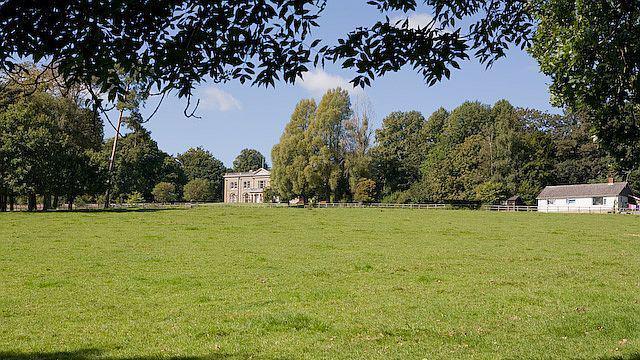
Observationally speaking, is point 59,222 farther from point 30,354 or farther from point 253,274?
point 30,354

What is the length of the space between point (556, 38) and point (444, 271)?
8.45m

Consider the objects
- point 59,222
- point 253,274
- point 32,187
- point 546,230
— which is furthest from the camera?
point 32,187

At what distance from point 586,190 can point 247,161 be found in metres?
119

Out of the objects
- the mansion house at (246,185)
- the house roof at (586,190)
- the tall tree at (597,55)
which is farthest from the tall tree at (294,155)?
the tall tree at (597,55)

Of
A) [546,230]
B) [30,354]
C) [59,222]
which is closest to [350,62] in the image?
[30,354]

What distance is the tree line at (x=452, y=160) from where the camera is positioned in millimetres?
82062

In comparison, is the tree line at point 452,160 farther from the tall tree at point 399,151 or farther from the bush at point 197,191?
the bush at point 197,191

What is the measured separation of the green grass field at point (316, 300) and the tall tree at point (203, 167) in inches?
5172

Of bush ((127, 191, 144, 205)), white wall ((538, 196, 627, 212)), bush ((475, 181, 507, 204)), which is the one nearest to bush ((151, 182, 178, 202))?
bush ((127, 191, 144, 205))

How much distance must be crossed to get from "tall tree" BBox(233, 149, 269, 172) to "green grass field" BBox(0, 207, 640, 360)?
501 ft

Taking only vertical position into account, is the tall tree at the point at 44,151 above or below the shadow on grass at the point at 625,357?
above

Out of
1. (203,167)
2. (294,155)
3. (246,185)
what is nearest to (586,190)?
(294,155)

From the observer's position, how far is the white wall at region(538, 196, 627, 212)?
2854 inches

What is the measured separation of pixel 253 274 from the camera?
17.5 m
